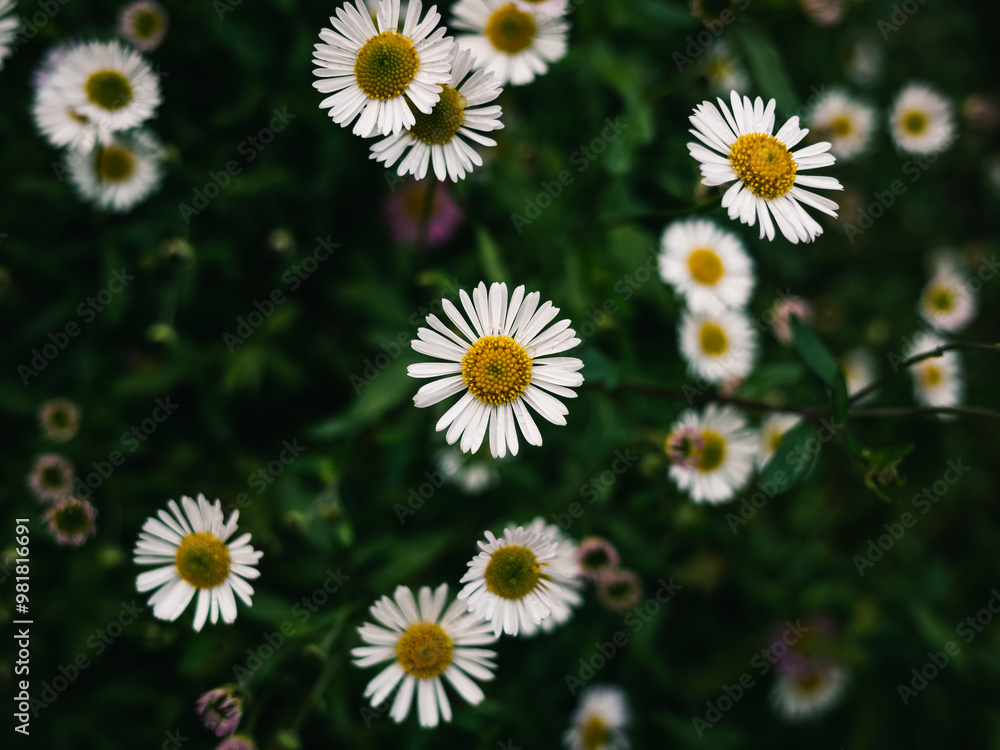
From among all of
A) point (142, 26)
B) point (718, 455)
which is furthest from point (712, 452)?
point (142, 26)

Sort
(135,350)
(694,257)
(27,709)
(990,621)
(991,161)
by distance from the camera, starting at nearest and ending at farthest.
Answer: (27,709), (694,257), (135,350), (990,621), (991,161)

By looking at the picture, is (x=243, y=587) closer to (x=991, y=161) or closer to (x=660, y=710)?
(x=660, y=710)

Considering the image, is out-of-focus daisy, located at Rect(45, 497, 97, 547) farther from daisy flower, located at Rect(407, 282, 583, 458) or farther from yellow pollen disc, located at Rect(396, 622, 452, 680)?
daisy flower, located at Rect(407, 282, 583, 458)

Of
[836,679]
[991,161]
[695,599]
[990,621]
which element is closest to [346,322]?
[695,599]

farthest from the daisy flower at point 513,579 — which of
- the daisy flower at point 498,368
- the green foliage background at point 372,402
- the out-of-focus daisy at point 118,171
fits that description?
the out-of-focus daisy at point 118,171

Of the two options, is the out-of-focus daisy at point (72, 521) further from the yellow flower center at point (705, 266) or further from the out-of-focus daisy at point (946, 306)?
the out-of-focus daisy at point (946, 306)

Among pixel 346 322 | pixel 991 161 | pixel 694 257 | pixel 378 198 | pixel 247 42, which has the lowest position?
pixel 694 257
